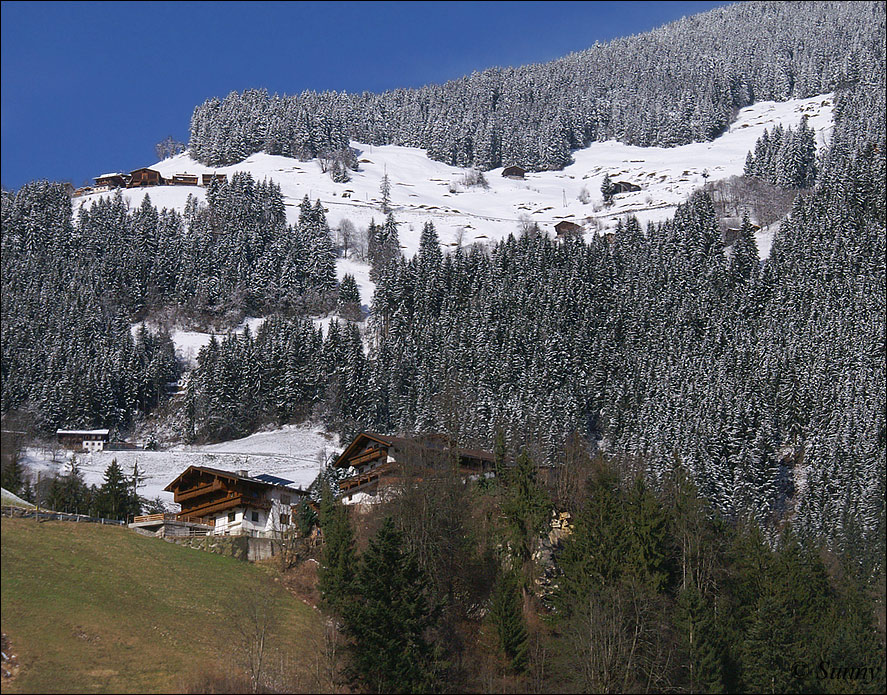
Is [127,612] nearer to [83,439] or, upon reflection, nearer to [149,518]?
[149,518]

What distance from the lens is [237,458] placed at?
92.1 meters

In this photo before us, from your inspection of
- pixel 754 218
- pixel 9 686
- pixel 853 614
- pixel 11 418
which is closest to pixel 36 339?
pixel 11 418

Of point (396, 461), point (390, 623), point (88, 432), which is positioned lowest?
point (390, 623)

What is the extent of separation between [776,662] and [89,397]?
2209 inches

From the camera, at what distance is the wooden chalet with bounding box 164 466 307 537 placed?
61219 mm

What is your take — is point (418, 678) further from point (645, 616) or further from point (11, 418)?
point (11, 418)

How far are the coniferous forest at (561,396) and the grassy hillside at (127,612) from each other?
3861 mm

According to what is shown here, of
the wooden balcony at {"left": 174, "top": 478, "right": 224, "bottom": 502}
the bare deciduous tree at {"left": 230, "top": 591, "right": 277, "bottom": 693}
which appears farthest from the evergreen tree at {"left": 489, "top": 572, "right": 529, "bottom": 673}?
the wooden balcony at {"left": 174, "top": 478, "right": 224, "bottom": 502}

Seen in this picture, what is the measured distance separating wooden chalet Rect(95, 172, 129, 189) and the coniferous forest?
25.3 m

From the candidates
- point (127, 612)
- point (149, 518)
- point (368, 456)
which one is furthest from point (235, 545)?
point (368, 456)

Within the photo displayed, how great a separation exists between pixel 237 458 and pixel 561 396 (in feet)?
108

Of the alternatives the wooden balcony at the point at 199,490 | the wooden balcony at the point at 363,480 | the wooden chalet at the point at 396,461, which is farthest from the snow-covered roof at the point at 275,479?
the wooden balcony at the point at 199,490

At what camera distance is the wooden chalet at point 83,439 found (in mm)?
70206

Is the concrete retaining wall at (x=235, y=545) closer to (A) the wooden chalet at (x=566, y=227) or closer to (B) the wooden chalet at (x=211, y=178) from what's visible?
(A) the wooden chalet at (x=566, y=227)
